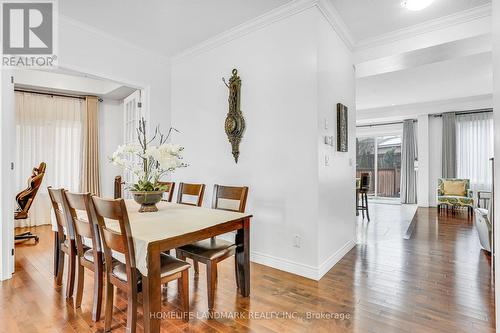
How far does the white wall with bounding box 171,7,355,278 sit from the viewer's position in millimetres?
2668

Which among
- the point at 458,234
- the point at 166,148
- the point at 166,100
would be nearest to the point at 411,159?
the point at 458,234

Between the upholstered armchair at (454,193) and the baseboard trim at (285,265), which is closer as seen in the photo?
the baseboard trim at (285,265)

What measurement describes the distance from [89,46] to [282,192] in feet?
9.73

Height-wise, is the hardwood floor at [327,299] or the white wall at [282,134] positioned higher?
the white wall at [282,134]

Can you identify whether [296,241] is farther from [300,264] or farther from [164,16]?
[164,16]

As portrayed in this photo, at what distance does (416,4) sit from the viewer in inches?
103

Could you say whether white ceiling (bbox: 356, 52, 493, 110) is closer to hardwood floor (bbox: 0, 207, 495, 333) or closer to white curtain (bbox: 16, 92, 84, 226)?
hardwood floor (bbox: 0, 207, 495, 333)

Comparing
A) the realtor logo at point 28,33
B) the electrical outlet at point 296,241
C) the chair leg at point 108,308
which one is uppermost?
the realtor logo at point 28,33

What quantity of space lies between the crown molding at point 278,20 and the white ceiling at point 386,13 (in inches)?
3.0

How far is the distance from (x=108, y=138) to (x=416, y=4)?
563 cm

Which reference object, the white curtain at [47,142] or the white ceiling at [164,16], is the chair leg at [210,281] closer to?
the white ceiling at [164,16]

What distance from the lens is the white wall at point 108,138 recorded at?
553cm

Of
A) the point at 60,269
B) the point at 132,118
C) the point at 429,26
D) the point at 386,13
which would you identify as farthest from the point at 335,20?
the point at 60,269

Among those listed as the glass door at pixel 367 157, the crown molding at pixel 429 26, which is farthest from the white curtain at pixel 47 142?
the glass door at pixel 367 157
